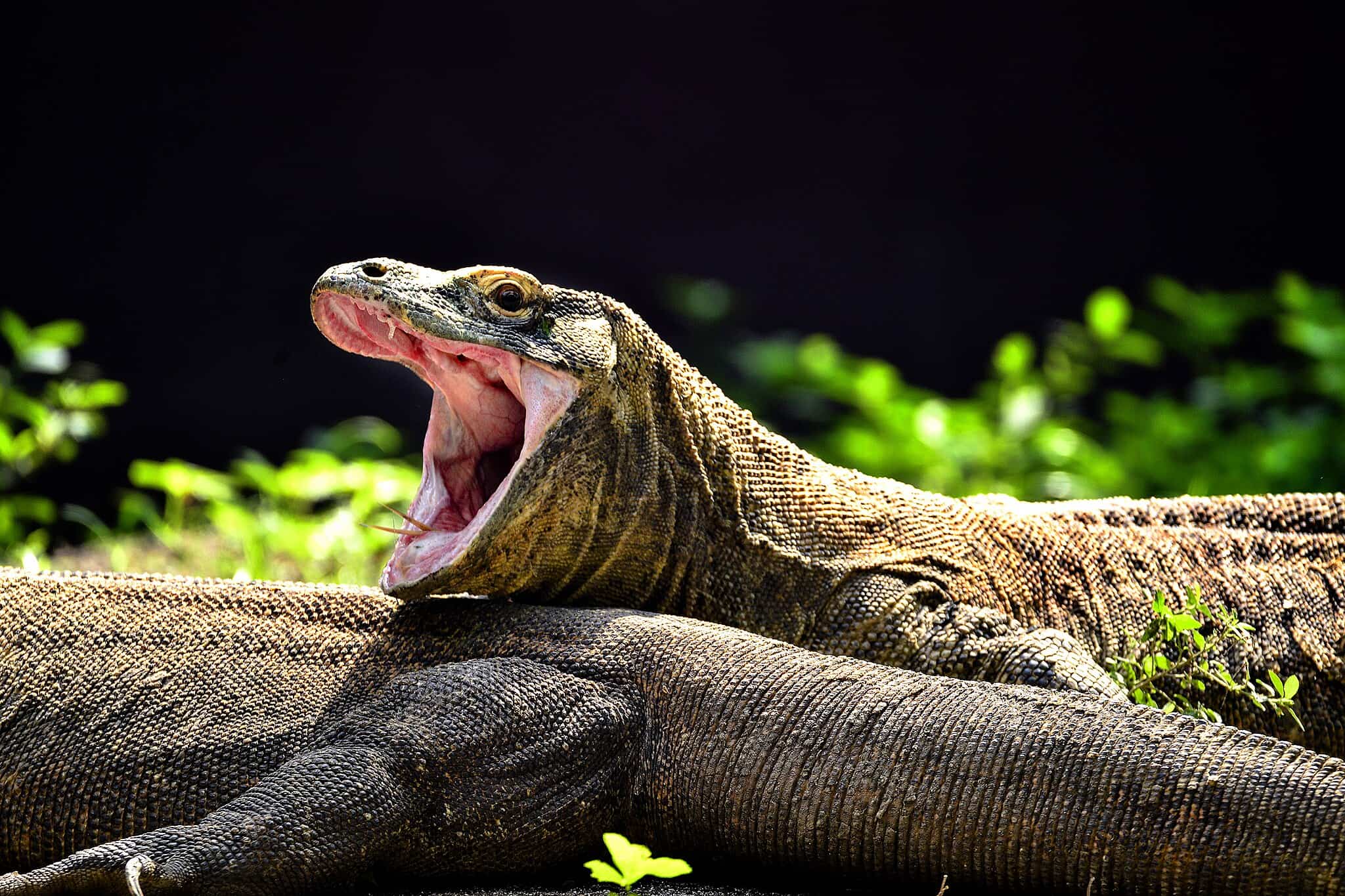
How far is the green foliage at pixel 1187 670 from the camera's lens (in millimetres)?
3301

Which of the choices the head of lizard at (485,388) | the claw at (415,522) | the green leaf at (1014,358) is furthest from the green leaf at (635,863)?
the green leaf at (1014,358)

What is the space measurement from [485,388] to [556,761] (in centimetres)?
103

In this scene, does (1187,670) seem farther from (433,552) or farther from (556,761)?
(433,552)

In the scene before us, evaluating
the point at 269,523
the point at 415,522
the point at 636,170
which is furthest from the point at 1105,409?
the point at 415,522

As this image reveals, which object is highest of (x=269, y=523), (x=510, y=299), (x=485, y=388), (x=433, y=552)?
(x=510, y=299)

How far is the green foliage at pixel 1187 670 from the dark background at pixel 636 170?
6.75 m

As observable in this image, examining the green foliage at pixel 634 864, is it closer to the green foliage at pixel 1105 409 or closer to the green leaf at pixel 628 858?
the green leaf at pixel 628 858

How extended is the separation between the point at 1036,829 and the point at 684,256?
8.97 m

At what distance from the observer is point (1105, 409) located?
33.1 ft

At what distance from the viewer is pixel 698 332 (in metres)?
10.8

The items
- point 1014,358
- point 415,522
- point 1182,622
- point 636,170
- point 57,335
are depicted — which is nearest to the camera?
point 1182,622

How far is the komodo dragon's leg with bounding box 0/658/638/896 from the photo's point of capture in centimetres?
255

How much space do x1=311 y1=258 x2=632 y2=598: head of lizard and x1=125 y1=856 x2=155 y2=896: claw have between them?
2.85 feet

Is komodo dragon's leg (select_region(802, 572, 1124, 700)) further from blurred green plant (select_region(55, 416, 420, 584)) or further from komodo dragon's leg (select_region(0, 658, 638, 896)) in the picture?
blurred green plant (select_region(55, 416, 420, 584))
